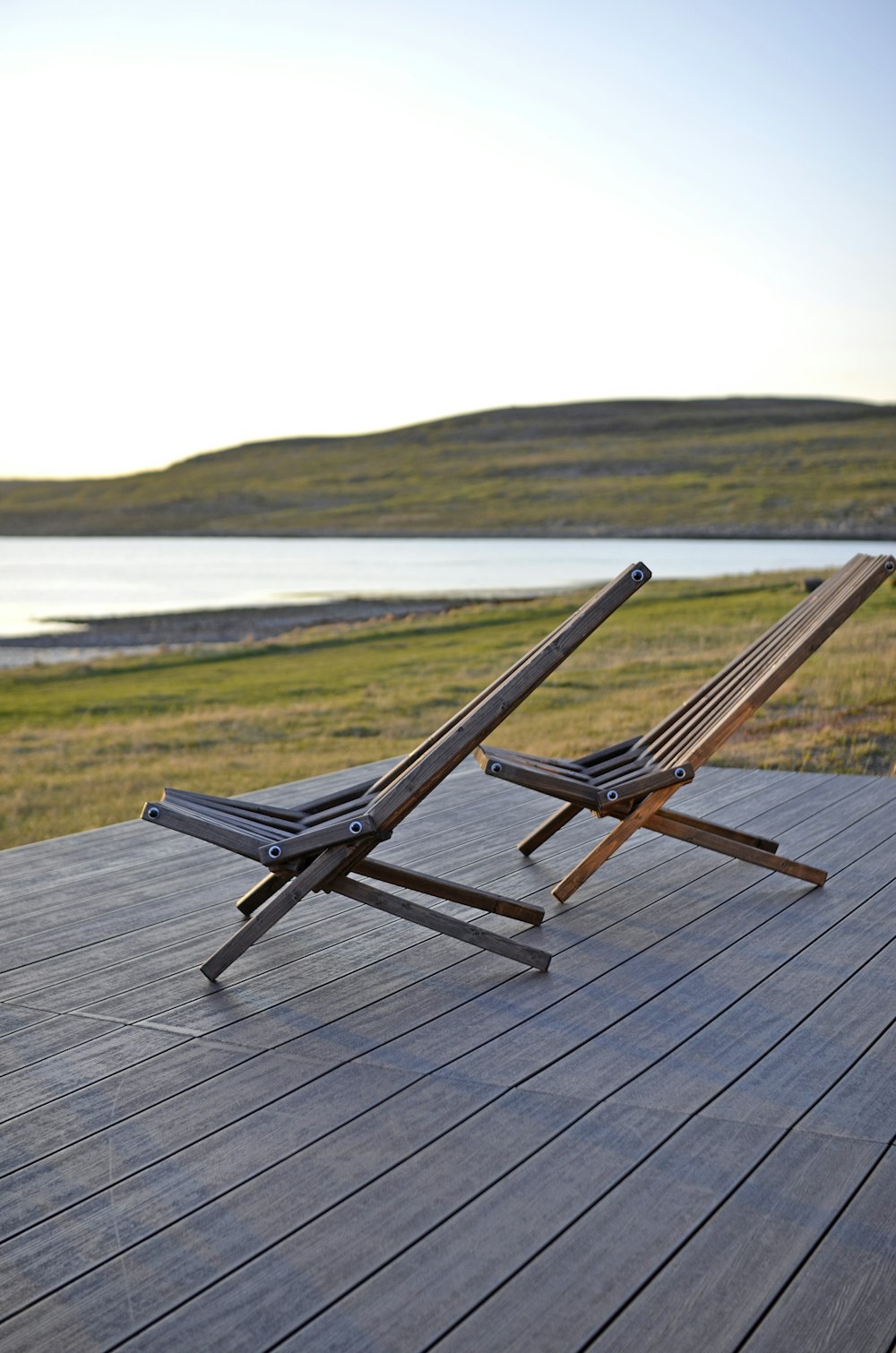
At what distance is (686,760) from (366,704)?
1006 centimetres

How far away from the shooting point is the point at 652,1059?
2.58 m

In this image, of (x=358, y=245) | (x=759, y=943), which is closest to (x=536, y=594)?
(x=358, y=245)

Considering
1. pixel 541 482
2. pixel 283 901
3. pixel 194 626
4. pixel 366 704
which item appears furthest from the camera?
pixel 541 482

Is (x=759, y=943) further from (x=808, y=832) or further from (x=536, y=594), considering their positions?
(x=536, y=594)

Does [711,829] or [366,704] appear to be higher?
[711,829]

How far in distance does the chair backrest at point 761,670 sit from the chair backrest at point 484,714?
514 mm

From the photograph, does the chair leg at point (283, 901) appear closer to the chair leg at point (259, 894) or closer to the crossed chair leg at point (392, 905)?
the crossed chair leg at point (392, 905)

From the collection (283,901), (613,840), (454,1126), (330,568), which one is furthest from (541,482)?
(454,1126)

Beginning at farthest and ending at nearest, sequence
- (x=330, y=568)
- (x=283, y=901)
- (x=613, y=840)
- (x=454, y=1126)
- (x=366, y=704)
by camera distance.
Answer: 1. (x=330, y=568)
2. (x=366, y=704)
3. (x=613, y=840)
4. (x=283, y=901)
5. (x=454, y=1126)

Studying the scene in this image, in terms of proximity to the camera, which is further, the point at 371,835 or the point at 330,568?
the point at 330,568

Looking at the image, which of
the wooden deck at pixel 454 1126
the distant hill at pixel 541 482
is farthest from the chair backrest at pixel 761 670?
the distant hill at pixel 541 482

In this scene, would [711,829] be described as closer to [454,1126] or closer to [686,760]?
[686,760]

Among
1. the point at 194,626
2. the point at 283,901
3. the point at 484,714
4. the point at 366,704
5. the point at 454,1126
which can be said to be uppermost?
the point at 484,714

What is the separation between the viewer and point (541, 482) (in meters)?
80.6
